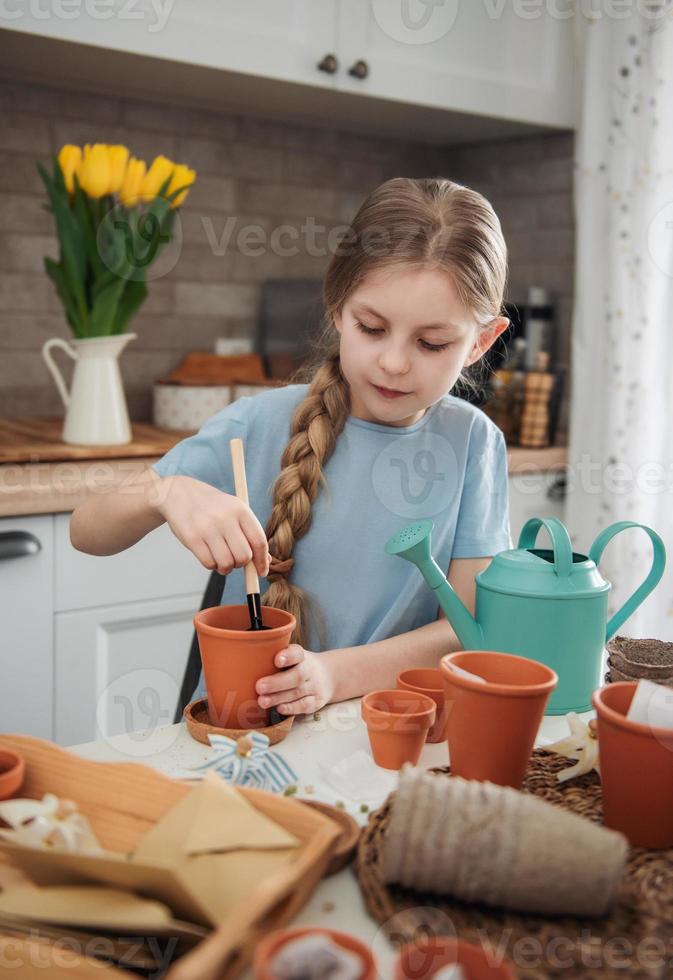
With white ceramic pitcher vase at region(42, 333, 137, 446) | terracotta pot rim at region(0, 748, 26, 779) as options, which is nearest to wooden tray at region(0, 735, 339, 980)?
terracotta pot rim at region(0, 748, 26, 779)

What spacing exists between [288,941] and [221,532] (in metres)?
0.48

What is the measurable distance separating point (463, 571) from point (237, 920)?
80 cm

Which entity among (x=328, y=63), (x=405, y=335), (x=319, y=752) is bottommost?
(x=319, y=752)

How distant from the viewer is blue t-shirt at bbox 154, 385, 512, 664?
1.29 meters

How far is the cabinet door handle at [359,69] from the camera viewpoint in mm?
2189

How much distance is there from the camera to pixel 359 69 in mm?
2191

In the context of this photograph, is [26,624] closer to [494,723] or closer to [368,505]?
[368,505]

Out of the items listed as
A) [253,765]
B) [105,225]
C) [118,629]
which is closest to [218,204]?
[105,225]

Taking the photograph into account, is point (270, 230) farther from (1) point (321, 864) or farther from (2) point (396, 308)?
(1) point (321, 864)

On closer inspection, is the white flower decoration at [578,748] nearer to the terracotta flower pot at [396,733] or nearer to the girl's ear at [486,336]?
the terracotta flower pot at [396,733]

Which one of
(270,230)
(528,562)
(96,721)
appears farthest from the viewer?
(270,230)

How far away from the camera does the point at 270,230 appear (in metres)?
2.65

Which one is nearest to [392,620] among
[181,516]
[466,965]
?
[181,516]

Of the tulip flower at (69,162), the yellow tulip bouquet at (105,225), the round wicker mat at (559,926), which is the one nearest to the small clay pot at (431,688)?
the round wicker mat at (559,926)
